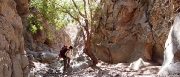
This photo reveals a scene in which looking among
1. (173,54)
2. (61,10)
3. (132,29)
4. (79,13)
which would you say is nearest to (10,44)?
(173,54)

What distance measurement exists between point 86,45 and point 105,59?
263cm

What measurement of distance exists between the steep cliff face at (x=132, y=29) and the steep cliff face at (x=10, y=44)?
680cm

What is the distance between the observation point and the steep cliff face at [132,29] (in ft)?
36.2

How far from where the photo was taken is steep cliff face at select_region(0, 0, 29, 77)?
515 cm

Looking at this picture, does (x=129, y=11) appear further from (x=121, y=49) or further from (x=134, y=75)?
(x=134, y=75)

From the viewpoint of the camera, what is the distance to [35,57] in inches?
722

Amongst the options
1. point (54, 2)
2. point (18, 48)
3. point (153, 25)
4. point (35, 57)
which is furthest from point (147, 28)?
point (35, 57)

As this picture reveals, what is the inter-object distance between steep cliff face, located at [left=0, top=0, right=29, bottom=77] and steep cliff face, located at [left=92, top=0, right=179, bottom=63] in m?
6.80

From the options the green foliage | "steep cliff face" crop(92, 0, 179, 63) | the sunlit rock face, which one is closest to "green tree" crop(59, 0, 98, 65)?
the green foliage

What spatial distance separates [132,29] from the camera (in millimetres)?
13258

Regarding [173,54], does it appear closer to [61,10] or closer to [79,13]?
[79,13]

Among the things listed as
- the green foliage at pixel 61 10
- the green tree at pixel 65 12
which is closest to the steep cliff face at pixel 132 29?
the green tree at pixel 65 12

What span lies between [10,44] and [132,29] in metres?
8.79

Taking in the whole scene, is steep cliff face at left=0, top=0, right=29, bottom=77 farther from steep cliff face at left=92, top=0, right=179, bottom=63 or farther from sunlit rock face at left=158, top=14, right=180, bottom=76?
steep cliff face at left=92, top=0, right=179, bottom=63
